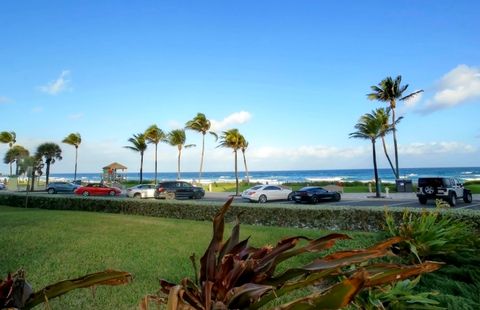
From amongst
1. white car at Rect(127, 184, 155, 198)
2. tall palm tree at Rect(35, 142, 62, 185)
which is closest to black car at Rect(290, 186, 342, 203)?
white car at Rect(127, 184, 155, 198)

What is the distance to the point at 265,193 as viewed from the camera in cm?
2948

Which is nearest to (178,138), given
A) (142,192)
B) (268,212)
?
(142,192)

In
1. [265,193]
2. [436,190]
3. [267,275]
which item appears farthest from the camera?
[265,193]

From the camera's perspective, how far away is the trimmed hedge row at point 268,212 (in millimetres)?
10719

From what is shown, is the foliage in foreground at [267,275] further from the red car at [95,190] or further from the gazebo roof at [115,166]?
the gazebo roof at [115,166]

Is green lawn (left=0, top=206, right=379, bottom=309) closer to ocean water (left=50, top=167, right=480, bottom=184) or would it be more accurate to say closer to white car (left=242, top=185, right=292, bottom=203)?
white car (left=242, top=185, right=292, bottom=203)

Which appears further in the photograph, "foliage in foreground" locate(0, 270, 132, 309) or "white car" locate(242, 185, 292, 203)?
"white car" locate(242, 185, 292, 203)

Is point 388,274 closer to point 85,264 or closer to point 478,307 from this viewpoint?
point 478,307

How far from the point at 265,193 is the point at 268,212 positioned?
16.7m

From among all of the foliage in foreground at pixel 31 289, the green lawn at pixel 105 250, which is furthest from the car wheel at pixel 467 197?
the foliage in foreground at pixel 31 289

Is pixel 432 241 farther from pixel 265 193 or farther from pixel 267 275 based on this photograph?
pixel 265 193

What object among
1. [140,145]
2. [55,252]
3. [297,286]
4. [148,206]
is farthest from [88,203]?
[140,145]

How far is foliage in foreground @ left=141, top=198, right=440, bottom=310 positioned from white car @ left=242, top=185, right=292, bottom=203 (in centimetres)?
2722

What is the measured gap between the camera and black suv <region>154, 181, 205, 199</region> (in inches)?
1233
